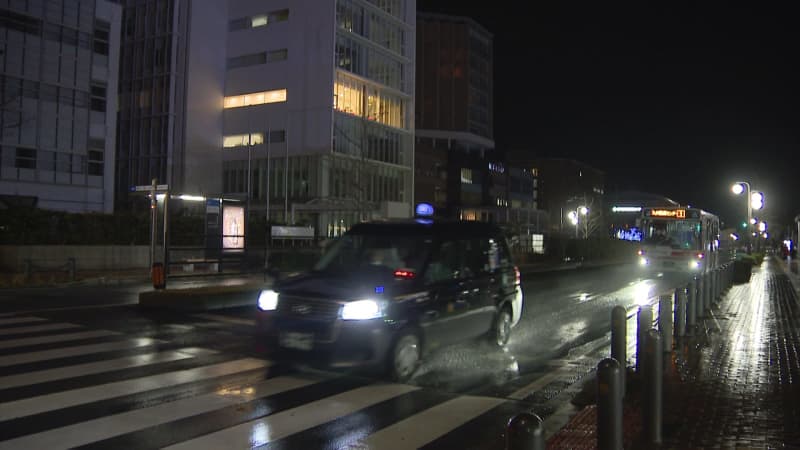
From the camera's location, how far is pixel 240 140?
193 ft

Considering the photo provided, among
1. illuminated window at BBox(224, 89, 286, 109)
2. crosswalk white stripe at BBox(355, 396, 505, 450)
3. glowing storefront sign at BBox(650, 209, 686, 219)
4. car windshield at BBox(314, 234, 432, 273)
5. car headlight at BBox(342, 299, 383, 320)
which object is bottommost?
crosswalk white stripe at BBox(355, 396, 505, 450)

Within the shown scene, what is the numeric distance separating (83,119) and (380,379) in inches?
1731

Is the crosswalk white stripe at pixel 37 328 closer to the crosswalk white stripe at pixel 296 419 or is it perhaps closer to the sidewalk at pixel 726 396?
the crosswalk white stripe at pixel 296 419

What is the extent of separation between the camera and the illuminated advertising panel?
70.8 feet

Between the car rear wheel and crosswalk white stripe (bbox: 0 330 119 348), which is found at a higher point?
the car rear wheel

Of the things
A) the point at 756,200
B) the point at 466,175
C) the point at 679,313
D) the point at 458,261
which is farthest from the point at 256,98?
the point at 458,261

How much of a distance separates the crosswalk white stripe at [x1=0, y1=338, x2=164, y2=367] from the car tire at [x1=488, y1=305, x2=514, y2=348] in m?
5.28

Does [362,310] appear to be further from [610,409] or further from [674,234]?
[674,234]

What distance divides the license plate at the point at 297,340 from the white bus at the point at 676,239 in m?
24.9

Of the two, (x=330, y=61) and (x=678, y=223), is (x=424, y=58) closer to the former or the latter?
(x=330, y=61)

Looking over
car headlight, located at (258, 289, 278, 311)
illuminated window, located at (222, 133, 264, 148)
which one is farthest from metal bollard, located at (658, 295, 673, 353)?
illuminated window, located at (222, 133, 264, 148)

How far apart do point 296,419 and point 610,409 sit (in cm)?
299

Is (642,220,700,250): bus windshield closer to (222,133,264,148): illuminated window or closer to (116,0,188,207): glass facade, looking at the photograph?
(222,133,264,148): illuminated window

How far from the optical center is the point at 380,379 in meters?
8.11
